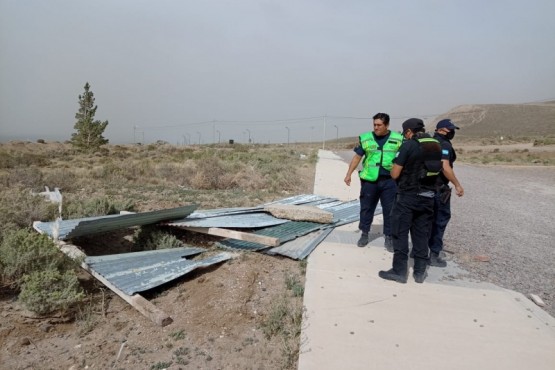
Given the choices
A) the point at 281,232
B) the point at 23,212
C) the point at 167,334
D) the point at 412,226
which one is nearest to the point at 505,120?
the point at 281,232

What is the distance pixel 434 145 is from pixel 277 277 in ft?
7.36

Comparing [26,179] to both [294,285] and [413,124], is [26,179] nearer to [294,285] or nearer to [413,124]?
[294,285]

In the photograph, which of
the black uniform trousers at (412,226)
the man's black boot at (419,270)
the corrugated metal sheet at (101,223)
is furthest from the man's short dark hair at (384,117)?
the corrugated metal sheet at (101,223)

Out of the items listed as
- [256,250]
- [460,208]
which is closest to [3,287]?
[256,250]

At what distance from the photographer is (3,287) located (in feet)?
13.0

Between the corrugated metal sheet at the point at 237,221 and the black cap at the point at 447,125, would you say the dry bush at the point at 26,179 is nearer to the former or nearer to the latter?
the corrugated metal sheet at the point at 237,221

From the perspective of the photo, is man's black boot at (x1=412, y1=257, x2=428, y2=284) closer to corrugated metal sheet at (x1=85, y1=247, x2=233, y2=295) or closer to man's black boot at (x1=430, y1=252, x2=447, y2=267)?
man's black boot at (x1=430, y1=252, x2=447, y2=267)

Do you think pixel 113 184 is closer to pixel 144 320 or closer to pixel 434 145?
pixel 144 320

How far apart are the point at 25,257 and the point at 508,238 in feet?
23.3

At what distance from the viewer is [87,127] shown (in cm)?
3772

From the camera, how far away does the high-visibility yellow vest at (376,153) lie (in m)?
5.07

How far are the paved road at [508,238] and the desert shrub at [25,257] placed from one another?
15.6 feet

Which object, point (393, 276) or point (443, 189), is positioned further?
point (443, 189)

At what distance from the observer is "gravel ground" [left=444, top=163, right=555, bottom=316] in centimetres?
475
